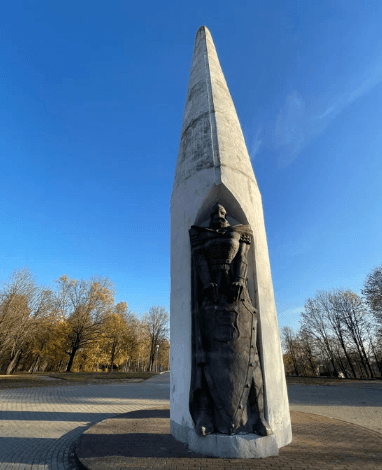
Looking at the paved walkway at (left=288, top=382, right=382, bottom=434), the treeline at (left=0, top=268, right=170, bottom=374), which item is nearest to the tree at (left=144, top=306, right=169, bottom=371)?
the treeline at (left=0, top=268, right=170, bottom=374)

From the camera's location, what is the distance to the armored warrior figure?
462 centimetres

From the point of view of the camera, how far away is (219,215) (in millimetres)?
5742

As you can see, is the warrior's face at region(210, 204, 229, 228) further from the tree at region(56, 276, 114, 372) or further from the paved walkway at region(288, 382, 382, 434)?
the tree at region(56, 276, 114, 372)

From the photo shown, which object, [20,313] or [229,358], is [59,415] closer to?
[229,358]

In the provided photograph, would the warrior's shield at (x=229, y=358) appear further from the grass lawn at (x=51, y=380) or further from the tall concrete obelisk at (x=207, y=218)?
the grass lawn at (x=51, y=380)

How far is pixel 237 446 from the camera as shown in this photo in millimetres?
4426

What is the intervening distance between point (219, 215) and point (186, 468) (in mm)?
4212

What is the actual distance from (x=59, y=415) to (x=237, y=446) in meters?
7.33

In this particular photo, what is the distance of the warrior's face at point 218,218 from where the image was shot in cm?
569

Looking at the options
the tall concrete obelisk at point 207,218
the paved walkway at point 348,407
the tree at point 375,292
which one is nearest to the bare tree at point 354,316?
the tree at point 375,292

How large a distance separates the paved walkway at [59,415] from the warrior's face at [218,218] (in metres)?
4.91

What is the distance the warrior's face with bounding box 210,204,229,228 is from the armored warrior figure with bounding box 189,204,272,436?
2cm

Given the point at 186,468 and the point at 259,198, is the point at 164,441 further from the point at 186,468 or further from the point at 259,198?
the point at 259,198

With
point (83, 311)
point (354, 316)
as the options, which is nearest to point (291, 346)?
point (354, 316)
